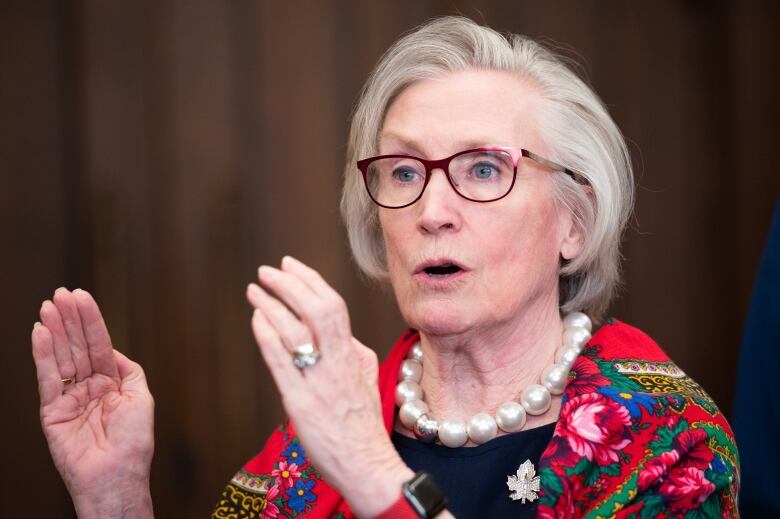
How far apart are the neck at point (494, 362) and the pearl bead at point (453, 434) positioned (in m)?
0.05

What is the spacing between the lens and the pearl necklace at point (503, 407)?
1.85 metres

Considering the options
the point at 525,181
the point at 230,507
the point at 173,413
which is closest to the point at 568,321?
the point at 525,181

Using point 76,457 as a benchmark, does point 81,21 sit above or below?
above

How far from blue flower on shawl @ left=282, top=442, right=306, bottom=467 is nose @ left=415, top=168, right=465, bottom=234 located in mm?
552

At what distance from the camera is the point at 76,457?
1.84m

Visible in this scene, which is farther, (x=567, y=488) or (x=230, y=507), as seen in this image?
(x=230, y=507)

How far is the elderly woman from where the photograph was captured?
1.67 metres

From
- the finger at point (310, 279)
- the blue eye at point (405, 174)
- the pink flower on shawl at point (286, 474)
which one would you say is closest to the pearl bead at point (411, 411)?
the pink flower on shawl at point (286, 474)

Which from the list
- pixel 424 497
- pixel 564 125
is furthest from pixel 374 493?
pixel 564 125

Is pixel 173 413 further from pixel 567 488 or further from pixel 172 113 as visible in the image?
pixel 567 488

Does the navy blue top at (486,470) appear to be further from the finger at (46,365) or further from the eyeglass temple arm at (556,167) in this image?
the finger at (46,365)

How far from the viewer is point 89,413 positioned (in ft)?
6.23

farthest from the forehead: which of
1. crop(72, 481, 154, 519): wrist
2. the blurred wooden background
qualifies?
the blurred wooden background

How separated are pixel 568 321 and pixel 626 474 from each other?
460 mm
